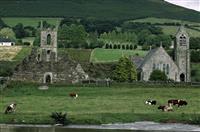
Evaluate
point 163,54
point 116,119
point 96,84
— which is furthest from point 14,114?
point 163,54

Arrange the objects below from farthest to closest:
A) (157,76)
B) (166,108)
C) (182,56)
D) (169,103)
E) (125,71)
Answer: (182,56) < (157,76) < (125,71) < (169,103) < (166,108)

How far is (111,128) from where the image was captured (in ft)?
183

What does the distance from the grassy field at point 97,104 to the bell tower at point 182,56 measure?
31262mm

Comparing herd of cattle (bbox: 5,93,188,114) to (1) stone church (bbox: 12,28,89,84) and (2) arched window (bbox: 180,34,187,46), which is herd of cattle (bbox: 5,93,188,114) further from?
(2) arched window (bbox: 180,34,187,46)

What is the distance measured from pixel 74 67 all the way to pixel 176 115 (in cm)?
4559

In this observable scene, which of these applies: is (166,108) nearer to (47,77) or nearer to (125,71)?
(47,77)

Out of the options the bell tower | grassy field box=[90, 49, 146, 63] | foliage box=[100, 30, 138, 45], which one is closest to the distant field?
grassy field box=[90, 49, 146, 63]

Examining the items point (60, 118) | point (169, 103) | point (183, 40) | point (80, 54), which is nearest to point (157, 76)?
point (183, 40)

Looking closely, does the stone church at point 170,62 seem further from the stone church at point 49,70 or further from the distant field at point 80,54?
the stone church at point 49,70

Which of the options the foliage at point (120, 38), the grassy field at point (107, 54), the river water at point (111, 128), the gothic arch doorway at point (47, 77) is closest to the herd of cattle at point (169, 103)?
the river water at point (111, 128)

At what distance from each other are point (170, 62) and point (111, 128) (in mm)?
68246

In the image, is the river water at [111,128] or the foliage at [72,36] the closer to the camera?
the river water at [111,128]

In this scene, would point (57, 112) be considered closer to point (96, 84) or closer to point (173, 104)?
point (173, 104)

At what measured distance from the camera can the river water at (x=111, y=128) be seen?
53.7m
